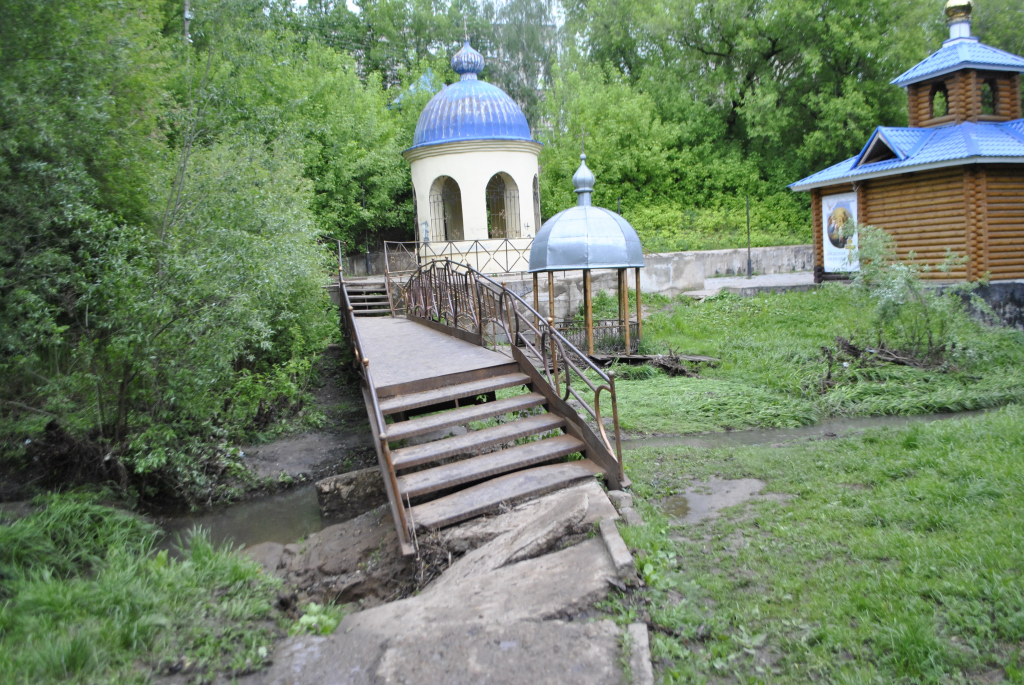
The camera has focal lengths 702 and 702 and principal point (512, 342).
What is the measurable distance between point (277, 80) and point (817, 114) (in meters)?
18.9

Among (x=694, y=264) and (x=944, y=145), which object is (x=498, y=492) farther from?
(x=694, y=264)

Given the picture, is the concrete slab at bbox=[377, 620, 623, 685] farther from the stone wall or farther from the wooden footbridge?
the stone wall

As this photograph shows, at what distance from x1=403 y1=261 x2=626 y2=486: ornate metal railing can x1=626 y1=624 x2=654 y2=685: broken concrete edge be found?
2.02 m

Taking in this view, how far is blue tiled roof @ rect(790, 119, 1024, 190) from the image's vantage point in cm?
1421

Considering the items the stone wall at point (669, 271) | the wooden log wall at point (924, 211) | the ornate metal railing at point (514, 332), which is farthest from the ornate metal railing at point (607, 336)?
the wooden log wall at point (924, 211)

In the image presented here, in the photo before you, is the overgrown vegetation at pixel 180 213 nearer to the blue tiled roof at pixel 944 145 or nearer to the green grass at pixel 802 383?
the green grass at pixel 802 383

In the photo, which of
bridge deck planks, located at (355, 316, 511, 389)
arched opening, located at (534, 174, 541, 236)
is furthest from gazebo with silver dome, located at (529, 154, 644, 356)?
arched opening, located at (534, 174, 541, 236)

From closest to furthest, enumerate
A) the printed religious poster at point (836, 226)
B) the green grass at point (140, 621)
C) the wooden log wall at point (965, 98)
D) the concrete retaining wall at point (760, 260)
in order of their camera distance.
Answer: the green grass at point (140, 621), the wooden log wall at point (965, 98), the printed religious poster at point (836, 226), the concrete retaining wall at point (760, 260)

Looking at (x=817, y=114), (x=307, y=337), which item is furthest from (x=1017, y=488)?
(x=817, y=114)

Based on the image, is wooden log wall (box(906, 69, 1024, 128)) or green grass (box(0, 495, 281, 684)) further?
wooden log wall (box(906, 69, 1024, 128))

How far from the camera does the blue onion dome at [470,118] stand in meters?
18.2

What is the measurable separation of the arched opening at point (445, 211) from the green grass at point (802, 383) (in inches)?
306

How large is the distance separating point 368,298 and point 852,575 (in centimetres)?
1312

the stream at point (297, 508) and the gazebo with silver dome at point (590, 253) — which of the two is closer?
the stream at point (297, 508)
